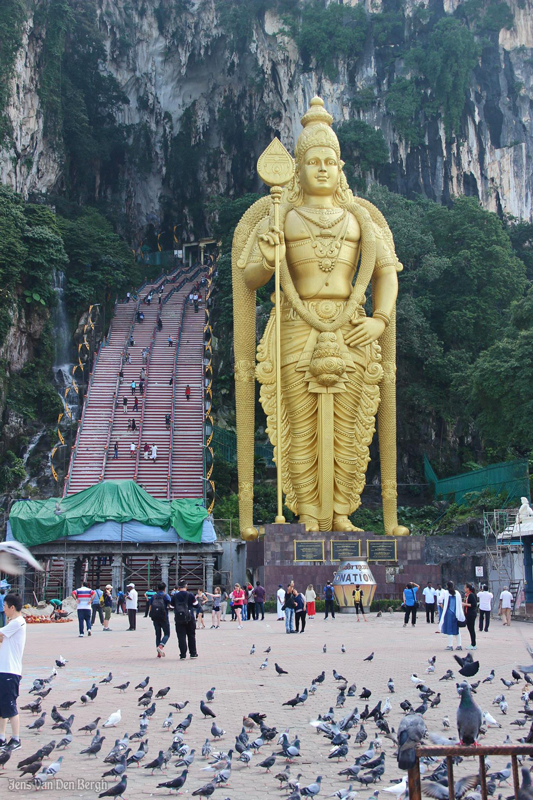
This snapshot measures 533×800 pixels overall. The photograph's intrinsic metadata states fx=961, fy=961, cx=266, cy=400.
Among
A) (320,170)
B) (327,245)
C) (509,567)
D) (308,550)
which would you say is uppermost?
(320,170)

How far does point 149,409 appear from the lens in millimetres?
32750

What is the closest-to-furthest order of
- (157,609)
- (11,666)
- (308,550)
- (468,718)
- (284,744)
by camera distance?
1. (468,718)
2. (284,744)
3. (11,666)
4. (157,609)
5. (308,550)

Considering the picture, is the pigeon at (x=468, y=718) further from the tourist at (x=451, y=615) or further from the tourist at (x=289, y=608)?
the tourist at (x=289, y=608)

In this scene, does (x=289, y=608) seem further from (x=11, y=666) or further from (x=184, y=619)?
(x=11, y=666)

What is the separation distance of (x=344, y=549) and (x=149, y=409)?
13.5m

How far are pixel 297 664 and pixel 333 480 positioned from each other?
11440 mm

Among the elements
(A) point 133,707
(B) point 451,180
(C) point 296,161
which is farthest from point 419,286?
(A) point 133,707

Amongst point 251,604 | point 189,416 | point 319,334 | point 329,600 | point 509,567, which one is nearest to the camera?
point 329,600

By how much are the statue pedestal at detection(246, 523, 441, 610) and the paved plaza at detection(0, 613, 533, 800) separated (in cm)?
374

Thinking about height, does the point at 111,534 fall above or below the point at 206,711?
above

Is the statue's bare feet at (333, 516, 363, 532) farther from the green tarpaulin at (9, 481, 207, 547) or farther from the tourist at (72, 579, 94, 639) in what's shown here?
the tourist at (72, 579, 94, 639)

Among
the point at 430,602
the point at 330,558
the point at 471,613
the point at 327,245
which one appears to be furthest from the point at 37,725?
the point at 327,245

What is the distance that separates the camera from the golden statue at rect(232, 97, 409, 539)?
22031 millimetres

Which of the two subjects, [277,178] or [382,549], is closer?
[382,549]
